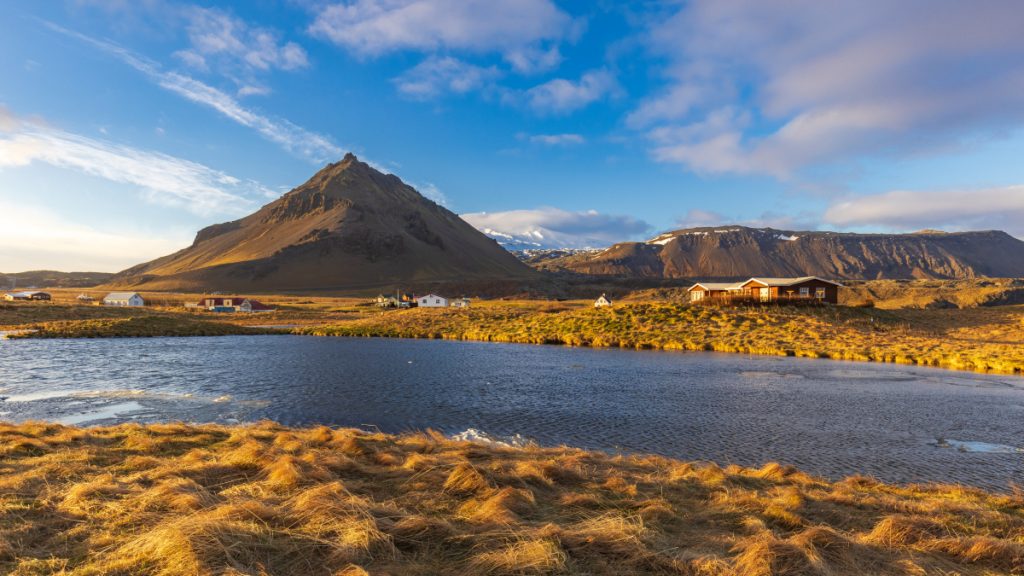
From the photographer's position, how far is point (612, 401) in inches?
1014

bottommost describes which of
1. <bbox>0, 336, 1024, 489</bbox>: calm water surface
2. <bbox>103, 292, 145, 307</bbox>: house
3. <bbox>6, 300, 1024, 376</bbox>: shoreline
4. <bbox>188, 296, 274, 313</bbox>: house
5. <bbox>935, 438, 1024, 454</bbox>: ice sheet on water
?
<bbox>935, 438, 1024, 454</bbox>: ice sheet on water

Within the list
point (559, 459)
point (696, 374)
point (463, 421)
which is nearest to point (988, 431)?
point (696, 374)

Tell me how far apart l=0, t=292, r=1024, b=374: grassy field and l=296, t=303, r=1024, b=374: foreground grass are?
0.31ft

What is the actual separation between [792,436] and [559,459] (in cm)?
1188

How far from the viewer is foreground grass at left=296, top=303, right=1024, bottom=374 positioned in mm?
43312

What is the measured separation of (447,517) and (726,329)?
53222 millimetres

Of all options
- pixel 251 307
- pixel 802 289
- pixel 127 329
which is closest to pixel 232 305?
pixel 251 307

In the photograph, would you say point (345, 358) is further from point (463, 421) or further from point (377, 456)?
point (377, 456)

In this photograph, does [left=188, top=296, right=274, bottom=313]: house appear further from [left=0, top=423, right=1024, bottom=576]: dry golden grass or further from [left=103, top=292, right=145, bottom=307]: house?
[left=0, top=423, right=1024, bottom=576]: dry golden grass

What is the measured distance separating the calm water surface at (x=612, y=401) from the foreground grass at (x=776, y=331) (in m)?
5.48

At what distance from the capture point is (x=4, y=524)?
7184 mm

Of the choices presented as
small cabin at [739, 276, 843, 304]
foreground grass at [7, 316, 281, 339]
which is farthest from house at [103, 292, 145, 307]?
small cabin at [739, 276, 843, 304]

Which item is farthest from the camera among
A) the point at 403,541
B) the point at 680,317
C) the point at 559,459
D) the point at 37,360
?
the point at 680,317

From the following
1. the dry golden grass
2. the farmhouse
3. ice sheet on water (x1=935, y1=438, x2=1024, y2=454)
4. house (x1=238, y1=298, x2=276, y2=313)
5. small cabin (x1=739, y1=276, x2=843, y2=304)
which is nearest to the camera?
the dry golden grass
